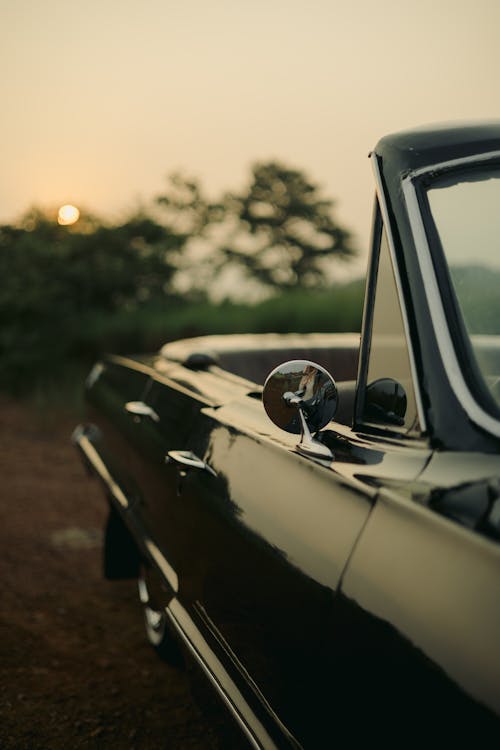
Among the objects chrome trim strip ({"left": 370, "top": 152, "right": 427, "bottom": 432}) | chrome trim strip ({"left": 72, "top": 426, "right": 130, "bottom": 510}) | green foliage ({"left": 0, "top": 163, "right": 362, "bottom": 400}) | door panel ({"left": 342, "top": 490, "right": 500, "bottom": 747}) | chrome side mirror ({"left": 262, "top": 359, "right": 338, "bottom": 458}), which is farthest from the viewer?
green foliage ({"left": 0, "top": 163, "right": 362, "bottom": 400})

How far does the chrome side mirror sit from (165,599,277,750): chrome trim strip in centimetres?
62

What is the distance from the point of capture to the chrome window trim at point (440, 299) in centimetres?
144

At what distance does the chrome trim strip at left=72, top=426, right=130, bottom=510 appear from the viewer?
10.7 feet

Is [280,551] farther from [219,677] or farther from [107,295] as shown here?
[107,295]

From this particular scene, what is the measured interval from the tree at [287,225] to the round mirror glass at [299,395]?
16298 millimetres

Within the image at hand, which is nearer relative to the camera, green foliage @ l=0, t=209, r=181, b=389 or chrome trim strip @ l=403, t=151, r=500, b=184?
chrome trim strip @ l=403, t=151, r=500, b=184

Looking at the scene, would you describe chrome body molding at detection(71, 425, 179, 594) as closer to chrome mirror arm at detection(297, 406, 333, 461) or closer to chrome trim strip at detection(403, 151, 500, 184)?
chrome mirror arm at detection(297, 406, 333, 461)

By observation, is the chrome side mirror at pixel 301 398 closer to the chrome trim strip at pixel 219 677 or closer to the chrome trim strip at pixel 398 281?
the chrome trim strip at pixel 398 281

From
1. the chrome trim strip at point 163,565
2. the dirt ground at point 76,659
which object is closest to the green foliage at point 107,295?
the dirt ground at point 76,659

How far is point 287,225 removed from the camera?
1889cm

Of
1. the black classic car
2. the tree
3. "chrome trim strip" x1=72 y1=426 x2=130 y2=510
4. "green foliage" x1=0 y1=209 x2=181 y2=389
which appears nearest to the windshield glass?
the black classic car

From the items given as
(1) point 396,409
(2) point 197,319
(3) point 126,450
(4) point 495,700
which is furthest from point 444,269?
(2) point 197,319

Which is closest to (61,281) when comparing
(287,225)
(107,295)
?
(107,295)

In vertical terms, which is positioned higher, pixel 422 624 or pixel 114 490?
pixel 422 624
